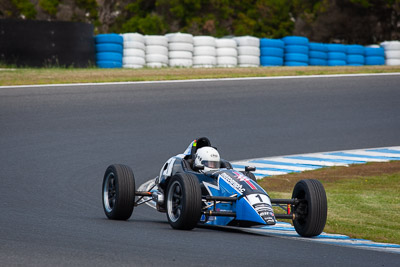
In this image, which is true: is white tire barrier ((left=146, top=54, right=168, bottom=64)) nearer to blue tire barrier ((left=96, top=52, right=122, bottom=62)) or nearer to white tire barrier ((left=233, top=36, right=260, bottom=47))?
blue tire barrier ((left=96, top=52, right=122, bottom=62))

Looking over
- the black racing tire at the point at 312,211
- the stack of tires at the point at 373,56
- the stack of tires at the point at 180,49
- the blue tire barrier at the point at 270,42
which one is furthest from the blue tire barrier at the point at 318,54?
the black racing tire at the point at 312,211

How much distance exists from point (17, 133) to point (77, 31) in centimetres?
760

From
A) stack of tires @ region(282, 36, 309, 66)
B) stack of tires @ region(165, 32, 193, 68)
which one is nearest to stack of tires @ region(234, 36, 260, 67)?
stack of tires @ region(282, 36, 309, 66)

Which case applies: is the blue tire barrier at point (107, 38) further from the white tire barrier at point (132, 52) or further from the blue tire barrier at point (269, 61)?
the blue tire barrier at point (269, 61)

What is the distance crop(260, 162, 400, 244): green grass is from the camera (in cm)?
852

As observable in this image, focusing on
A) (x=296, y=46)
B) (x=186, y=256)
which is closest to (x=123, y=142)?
(x=186, y=256)

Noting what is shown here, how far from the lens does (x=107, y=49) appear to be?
2342 cm

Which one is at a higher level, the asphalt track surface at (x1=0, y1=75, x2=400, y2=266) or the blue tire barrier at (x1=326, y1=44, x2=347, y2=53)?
the blue tire barrier at (x1=326, y1=44, x2=347, y2=53)

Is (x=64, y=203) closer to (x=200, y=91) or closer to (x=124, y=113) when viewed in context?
(x=124, y=113)

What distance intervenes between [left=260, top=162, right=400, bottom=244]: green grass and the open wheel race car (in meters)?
0.86

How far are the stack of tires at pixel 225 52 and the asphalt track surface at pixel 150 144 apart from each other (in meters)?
4.32

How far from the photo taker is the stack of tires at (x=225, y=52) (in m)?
25.3

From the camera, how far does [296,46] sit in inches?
1032

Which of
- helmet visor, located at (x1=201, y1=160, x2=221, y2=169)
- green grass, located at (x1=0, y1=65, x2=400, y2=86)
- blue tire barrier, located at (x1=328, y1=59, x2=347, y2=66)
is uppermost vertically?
blue tire barrier, located at (x1=328, y1=59, x2=347, y2=66)
